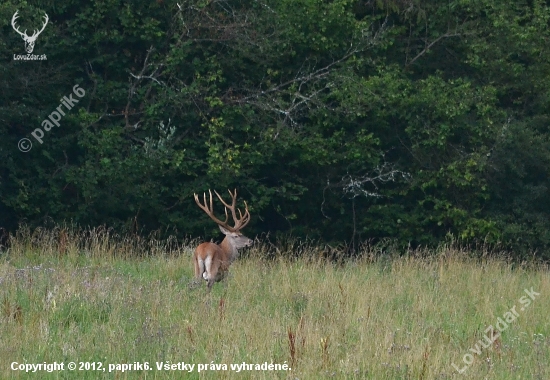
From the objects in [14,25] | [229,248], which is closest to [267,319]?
[229,248]

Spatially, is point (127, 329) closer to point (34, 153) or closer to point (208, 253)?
point (208, 253)

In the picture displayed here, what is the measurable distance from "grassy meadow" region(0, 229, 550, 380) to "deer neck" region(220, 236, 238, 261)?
0.67ft

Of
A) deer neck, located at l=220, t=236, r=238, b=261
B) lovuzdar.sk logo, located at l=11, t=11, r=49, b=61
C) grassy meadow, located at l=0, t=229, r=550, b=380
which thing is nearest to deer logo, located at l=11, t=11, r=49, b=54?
lovuzdar.sk logo, located at l=11, t=11, r=49, b=61

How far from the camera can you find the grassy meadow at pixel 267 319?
21.4 feet

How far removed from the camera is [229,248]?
10914 millimetres

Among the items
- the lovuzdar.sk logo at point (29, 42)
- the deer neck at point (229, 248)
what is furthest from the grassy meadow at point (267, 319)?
the lovuzdar.sk logo at point (29, 42)

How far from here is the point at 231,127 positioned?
14531 millimetres

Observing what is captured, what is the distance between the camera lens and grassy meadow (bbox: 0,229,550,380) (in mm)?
6520

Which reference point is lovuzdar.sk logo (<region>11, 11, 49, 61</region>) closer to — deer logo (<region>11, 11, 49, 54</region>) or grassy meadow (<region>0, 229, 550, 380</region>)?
deer logo (<region>11, 11, 49, 54</region>)

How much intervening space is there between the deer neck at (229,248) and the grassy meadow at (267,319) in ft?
0.67

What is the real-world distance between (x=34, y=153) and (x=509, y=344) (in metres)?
8.92

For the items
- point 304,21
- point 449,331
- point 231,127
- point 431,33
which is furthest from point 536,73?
point 449,331

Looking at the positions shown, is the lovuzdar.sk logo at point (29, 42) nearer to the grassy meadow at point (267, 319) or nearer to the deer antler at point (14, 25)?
the deer antler at point (14, 25)

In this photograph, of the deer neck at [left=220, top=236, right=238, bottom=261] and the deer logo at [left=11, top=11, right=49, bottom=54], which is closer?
the deer neck at [left=220, top=236, right=238, bottom=261]
